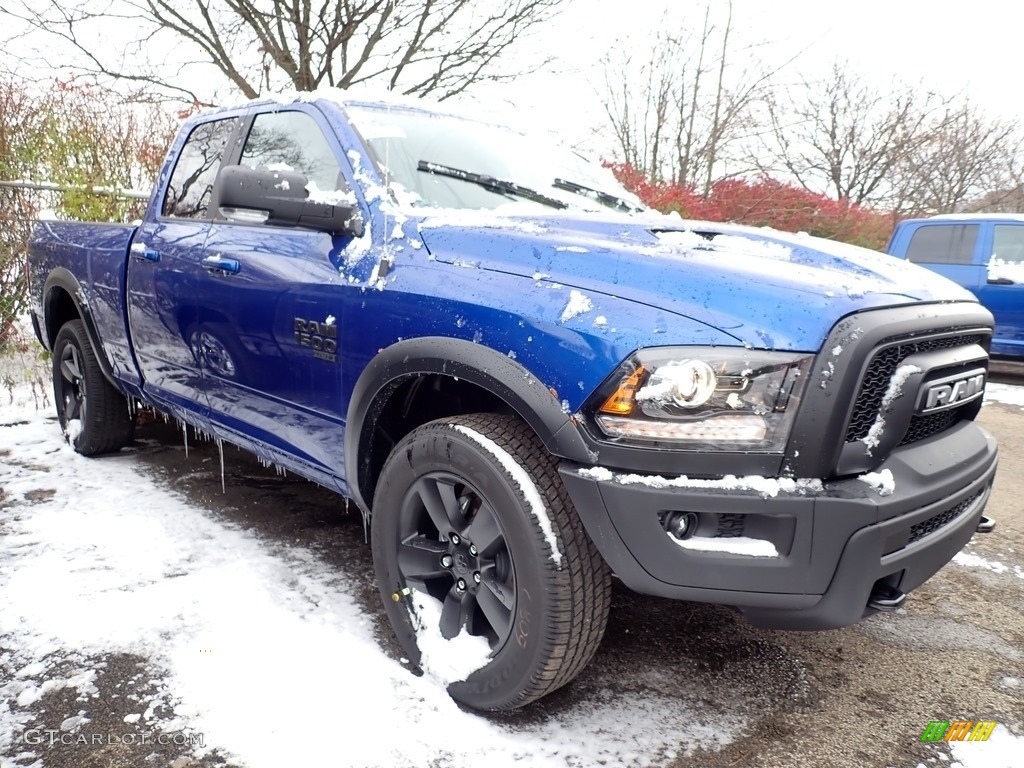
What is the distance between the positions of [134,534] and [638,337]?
260 cm

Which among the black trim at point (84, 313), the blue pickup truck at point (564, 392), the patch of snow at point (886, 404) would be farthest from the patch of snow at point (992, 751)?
the black trim at point (84, 313)

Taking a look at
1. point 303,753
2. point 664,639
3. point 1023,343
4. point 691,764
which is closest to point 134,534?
point 303,753

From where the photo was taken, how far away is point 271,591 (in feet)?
8.84

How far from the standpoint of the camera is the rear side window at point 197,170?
3293mm

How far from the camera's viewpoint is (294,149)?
2.87 metres

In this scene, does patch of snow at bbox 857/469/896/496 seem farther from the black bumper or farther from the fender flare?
the fender flare

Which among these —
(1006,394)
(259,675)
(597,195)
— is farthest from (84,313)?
(1006,394)

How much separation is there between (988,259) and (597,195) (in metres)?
6.62

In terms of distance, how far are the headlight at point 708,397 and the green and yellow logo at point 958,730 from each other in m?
1.14

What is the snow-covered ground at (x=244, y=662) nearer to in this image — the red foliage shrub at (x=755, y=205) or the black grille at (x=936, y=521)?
the black grille at (x=936, y=521)

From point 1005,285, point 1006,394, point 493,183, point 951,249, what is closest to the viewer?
point 493,183

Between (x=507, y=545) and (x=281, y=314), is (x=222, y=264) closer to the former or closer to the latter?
(x=281, y=314)

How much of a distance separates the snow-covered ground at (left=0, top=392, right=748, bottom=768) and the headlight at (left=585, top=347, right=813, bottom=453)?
94 cm

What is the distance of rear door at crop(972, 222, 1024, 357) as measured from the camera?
24.3ft
